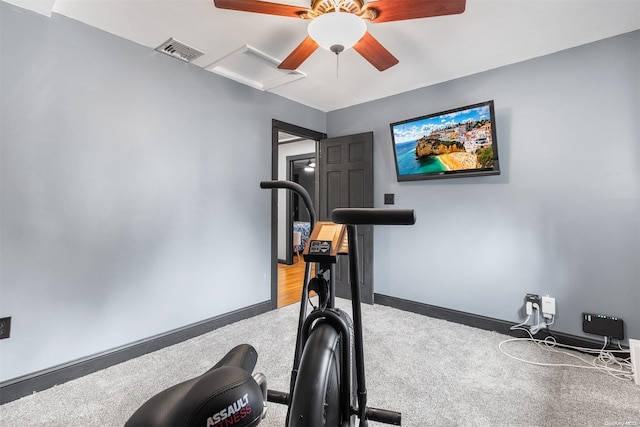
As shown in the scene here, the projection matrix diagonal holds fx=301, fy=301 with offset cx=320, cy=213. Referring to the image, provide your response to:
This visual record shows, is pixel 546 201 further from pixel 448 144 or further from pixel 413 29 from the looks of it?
pixel 413 29

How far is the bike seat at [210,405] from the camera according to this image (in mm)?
544

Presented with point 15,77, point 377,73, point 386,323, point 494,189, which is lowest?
point 386,323

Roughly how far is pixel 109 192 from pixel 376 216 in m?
2.09

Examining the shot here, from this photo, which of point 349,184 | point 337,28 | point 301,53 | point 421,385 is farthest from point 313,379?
point 349,184

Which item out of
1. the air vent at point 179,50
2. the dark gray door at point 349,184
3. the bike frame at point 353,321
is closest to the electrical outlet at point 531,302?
the dark gray door at point 349,184

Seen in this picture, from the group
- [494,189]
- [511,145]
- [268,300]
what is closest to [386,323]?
[268,300]

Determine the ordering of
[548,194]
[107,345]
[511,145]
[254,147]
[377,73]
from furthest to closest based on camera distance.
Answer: [254,147], [377,73], [511,145], [548,194], [107,345]

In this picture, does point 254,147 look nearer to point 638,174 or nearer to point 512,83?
point 512,83

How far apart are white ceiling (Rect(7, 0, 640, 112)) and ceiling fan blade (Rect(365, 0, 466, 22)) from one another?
57 millimetres

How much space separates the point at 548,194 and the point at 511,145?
0.51 m

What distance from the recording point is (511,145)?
2.66 metres

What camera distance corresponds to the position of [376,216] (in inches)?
36.1

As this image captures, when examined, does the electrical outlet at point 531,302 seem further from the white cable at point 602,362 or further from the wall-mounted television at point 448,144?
the wall-mounted television at point 448,144

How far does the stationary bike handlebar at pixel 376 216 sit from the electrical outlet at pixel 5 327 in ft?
6.91
